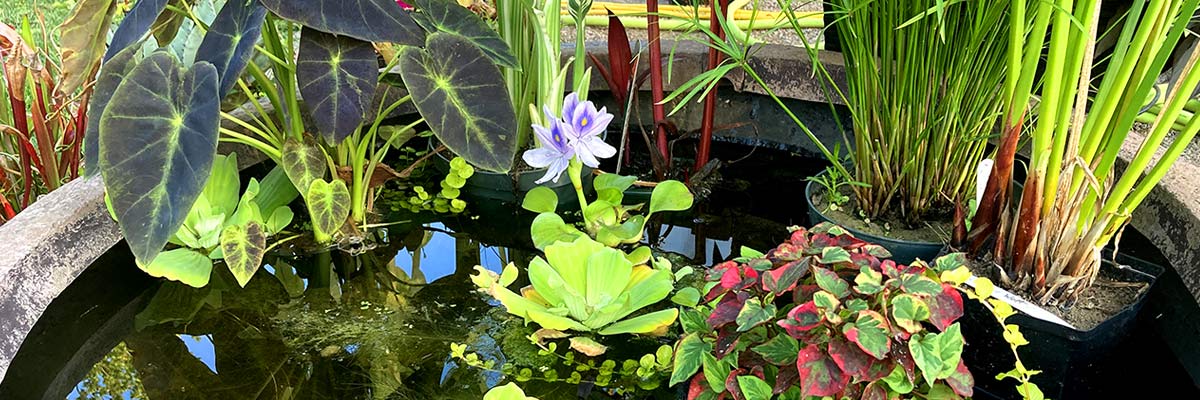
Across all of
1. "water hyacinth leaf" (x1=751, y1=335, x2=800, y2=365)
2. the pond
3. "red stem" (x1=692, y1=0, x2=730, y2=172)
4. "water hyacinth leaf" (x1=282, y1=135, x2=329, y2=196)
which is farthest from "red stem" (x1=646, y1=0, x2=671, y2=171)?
"water hyacinth leaf" (x1=751, y1=335, x2=800, y2=365)

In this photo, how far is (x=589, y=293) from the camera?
1164 millimetres

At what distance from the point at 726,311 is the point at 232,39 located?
0.71 metres

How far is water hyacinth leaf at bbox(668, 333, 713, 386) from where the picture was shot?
962 millimetres

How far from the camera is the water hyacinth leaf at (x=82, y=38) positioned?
47.5 inches

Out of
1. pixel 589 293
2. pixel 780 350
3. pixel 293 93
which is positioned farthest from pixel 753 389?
pixel 293 93

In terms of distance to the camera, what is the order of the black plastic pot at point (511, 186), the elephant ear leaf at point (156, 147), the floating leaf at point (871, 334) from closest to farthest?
the floating leaf at point (871, 334), the elephant ear leaf at point (156, 147), the black plastic pot at point (511, 186)

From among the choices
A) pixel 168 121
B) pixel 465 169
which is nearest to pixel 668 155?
pixel 465 169

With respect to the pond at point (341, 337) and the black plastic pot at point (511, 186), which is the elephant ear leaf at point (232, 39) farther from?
the black plastic pot at point (511, 186)

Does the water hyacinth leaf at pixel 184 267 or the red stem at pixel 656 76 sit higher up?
the red stem at pixel 656 76

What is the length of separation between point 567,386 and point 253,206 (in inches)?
23.2

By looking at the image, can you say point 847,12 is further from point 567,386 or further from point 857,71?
point 567,386

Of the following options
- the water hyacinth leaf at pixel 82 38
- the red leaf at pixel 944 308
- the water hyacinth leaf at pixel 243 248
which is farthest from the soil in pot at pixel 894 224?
the water hyacinth leaf at pixel 82 38

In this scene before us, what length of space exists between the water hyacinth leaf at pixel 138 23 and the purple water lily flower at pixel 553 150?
51 cm

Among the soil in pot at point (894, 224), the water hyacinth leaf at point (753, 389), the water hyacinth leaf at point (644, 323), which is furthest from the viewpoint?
the soil in pot at point (894, 224)
